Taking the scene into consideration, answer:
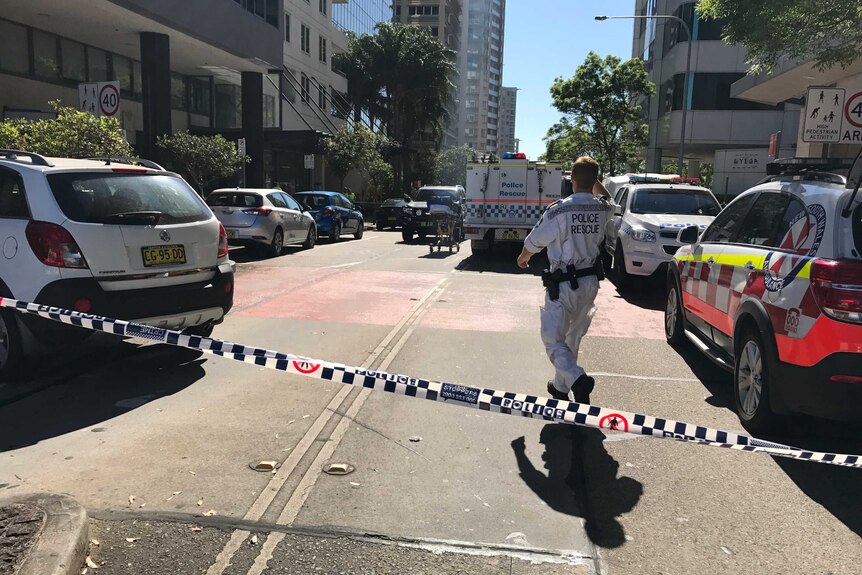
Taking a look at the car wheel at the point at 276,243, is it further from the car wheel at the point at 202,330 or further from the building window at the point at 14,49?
the building window at the point at 14,49

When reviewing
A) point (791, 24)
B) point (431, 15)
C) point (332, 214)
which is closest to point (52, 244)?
point (791, 24)

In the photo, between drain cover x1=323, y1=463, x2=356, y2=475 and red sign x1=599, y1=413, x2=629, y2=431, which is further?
drain cover x1=323, y1=463, x2=356, y2=475

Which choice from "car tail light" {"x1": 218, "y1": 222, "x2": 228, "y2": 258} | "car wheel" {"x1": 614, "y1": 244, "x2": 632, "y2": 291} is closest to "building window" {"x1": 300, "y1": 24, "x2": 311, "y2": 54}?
"car wheel" {"x1": 614, "y1": 244, "x2": 632, "y2": 291}

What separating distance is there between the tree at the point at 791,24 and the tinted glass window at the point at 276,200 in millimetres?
10455

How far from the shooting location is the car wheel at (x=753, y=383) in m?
4.45

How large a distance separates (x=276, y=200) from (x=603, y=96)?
26993 millimetres

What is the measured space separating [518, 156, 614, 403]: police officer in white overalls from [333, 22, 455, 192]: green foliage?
42.2 m

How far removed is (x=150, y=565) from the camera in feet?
9.82

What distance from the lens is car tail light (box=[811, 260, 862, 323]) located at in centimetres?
388

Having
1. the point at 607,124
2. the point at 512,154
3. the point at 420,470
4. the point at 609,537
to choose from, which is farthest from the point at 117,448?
the point at 607,124

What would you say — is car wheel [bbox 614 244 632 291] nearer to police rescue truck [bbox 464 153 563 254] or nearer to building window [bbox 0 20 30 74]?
police rescue truck [bbox 464 153 563 254]

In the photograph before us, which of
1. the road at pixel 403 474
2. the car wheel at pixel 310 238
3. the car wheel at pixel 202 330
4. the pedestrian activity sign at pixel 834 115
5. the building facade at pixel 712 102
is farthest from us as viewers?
the building facade at pixel 712 102

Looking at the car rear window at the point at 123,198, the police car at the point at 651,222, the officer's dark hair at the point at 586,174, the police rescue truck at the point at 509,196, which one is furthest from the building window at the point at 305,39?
the officer's dark hair at the point at 586,174

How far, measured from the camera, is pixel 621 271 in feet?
39.2
